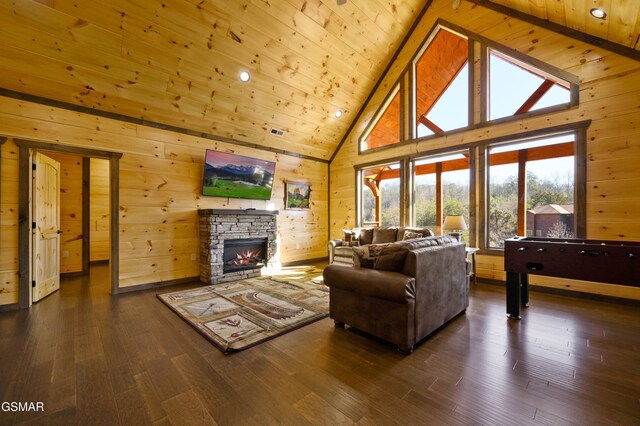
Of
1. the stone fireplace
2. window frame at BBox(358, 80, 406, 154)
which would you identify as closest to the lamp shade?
window frame at BBox(358, 80, 406, 154)

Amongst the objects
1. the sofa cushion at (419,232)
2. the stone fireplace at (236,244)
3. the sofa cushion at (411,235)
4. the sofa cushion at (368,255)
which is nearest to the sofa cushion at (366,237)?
the sofa cushion at (419,232)

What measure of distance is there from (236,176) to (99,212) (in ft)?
13.4

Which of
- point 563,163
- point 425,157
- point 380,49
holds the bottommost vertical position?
point 563,163

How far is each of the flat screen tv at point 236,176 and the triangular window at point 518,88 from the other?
14.6 ft

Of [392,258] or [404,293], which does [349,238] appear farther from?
[404,293]

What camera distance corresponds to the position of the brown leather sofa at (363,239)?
17.0 feet

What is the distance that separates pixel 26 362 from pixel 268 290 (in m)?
2.58

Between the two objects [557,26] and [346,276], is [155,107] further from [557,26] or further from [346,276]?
[557,26]

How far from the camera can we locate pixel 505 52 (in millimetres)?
4477

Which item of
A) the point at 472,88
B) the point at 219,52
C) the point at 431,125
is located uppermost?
the point at 219,52

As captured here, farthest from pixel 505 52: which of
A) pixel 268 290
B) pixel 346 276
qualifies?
pixel 268 290

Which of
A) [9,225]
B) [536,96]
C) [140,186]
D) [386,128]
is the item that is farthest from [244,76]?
[536,96]

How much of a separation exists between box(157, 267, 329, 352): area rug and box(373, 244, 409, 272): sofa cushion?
1097mm

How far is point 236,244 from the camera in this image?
17.0 ft
